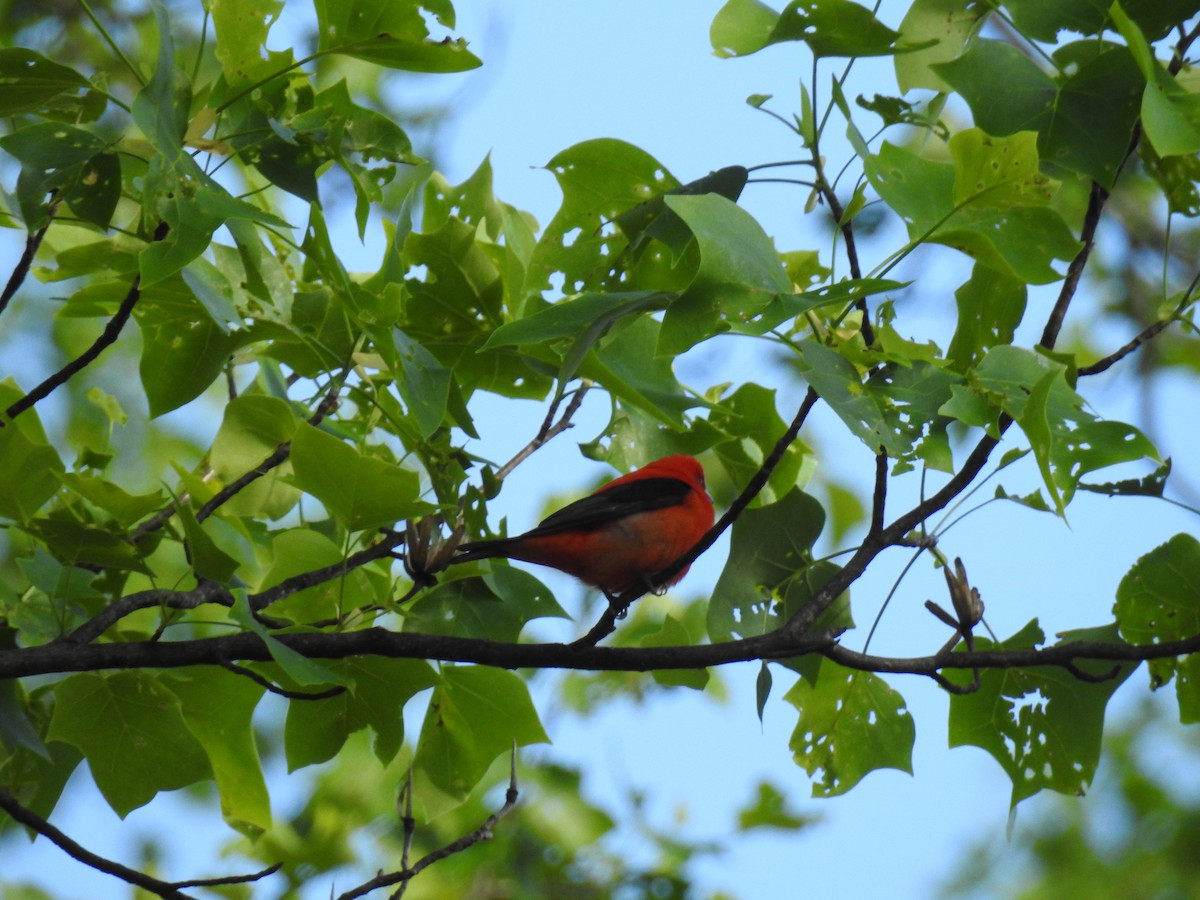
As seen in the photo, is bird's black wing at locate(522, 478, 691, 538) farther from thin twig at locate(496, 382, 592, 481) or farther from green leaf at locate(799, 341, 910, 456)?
green leaf at locate(799, 341, 910, 456)

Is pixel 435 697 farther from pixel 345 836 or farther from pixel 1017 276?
pixel 345 836

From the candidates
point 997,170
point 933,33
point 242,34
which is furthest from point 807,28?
point 242,34

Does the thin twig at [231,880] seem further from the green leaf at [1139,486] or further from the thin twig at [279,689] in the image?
the green leaf at [1139,486]

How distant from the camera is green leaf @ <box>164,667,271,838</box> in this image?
306cm

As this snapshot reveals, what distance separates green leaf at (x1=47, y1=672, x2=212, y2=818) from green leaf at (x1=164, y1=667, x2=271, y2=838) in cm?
5

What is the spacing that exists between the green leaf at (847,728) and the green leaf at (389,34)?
187 cm

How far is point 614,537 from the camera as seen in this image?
4.60 m

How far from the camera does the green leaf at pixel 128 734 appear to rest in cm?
290

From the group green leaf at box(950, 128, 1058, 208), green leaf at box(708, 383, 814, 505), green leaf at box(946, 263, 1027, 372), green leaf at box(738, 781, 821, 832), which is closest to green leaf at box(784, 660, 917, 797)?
green leaf at box(708, 383, 814, 505)

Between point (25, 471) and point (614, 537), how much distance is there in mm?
2420

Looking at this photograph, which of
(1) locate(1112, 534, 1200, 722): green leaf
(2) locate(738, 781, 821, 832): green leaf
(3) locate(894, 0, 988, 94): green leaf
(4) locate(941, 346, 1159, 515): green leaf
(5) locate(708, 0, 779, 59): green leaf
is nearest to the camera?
(4) locate(941, 346, 1159, 515): green leaf

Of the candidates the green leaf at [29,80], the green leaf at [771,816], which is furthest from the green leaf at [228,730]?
the green leaf at [771,816]

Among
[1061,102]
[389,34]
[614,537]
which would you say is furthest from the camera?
[614,537]

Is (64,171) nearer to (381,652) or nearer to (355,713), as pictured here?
(381,652)
